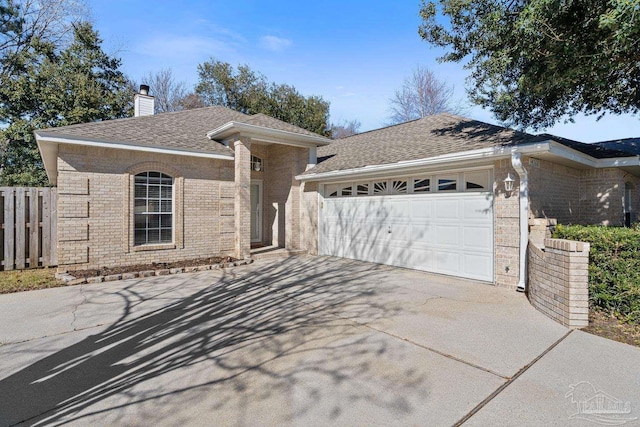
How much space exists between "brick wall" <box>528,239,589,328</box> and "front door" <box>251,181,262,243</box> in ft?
31.5

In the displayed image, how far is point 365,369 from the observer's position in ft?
11.0

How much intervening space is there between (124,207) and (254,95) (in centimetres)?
1698

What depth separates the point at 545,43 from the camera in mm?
5180

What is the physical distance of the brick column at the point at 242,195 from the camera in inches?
382

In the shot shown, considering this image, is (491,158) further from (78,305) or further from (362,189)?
(78,305)

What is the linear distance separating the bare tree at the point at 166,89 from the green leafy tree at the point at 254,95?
283 centimetres

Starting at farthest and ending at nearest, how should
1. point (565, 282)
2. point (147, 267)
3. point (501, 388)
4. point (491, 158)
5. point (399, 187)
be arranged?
point (399, 187)
point (147, 267)
point (491, 158)
point (565, 282)
point (501, 388)

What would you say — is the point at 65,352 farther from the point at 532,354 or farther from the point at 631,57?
the point at 631,57

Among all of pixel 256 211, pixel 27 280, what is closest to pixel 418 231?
pixel 256 211

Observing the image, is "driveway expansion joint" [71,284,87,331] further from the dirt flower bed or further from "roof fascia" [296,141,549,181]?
"roof fascia" [296,141,549,181]

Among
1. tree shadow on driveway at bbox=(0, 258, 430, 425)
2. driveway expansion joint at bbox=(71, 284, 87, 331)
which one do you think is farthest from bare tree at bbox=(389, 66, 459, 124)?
driveway expansion joint at bbox=(71, 284, 87, 331)

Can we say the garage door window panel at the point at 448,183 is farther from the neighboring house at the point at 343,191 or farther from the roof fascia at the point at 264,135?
the roof fascia at the point at 264,135

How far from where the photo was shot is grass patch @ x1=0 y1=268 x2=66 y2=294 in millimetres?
6777

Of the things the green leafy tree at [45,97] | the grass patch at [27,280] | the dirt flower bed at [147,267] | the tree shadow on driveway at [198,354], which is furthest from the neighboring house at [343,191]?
the green leafy tree at [45,97]
